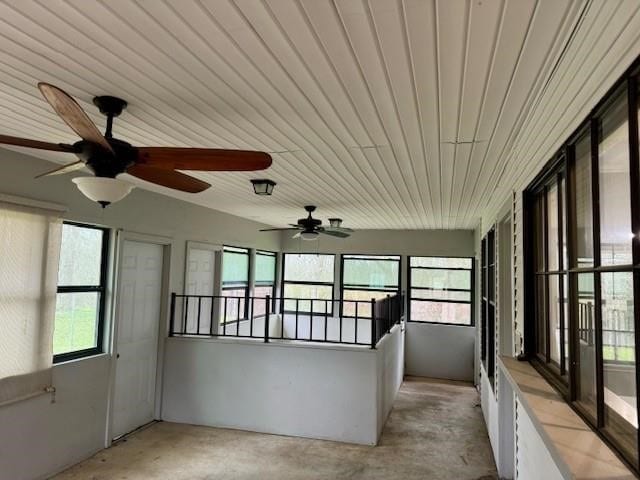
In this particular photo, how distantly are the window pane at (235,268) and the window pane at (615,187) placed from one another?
17.9ft

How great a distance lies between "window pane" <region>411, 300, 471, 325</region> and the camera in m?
7.79

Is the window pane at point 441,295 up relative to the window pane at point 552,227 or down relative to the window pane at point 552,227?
down

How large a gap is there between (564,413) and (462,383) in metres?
6.13

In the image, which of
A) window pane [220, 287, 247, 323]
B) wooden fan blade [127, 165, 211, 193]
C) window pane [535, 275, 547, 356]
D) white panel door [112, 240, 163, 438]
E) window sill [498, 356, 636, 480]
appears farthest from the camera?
window pane [220, 287, 247, 323]

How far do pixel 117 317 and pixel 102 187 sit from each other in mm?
2628

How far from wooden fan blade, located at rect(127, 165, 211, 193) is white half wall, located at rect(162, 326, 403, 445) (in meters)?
2.65

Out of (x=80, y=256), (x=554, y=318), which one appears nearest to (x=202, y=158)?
(x=554, y=318)

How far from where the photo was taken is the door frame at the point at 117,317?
165 inches

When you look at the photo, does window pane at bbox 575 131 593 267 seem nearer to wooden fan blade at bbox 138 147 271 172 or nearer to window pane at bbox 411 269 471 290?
wooden fan blade at bbox 138 147 271 172

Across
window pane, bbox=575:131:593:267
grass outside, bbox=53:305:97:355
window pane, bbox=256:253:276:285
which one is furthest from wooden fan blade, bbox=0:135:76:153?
window pane, bbox=256:253:276:285

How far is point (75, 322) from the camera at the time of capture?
3.91 metres

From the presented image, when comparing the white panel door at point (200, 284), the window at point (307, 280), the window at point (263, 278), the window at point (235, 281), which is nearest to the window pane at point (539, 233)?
the white panel door at point (200, 284)

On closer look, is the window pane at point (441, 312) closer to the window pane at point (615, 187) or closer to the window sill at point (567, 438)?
the window sill at point (567, 438)

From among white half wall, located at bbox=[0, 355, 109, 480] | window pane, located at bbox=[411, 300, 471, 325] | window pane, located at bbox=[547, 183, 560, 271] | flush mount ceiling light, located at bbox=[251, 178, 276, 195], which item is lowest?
white half wall, located at bbox=[0, 355, 109, 480]
